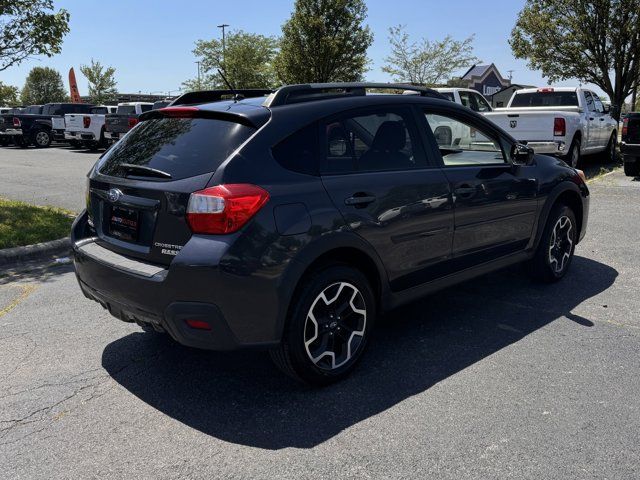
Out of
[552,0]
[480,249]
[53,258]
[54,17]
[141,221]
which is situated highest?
[552,0]

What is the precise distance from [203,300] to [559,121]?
10788mm

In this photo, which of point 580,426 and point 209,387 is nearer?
point 580,426

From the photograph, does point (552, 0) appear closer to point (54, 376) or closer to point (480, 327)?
point (480, 327)

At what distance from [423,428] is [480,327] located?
1586mm

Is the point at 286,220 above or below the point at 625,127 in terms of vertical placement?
below

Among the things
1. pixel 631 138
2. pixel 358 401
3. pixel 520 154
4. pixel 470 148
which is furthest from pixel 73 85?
pixel 358 401

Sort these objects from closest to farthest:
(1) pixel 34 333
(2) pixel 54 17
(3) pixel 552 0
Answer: (1) pixel 34 333
(2) pixel 54 17
(3) pixel 552 0

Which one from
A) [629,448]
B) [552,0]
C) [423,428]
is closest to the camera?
[629,448]

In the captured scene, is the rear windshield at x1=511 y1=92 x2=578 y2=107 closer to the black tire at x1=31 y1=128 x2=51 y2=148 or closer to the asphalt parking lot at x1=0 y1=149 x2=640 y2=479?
the asphalt parking lot at x1=0 y1=149 x2=640 y2=479

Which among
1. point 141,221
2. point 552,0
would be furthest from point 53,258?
point 552,0

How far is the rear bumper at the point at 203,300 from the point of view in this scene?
3.03 metres

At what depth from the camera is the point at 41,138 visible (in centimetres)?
2536

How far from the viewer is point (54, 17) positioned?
906 cm

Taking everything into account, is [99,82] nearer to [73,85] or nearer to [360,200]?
[73,85]
